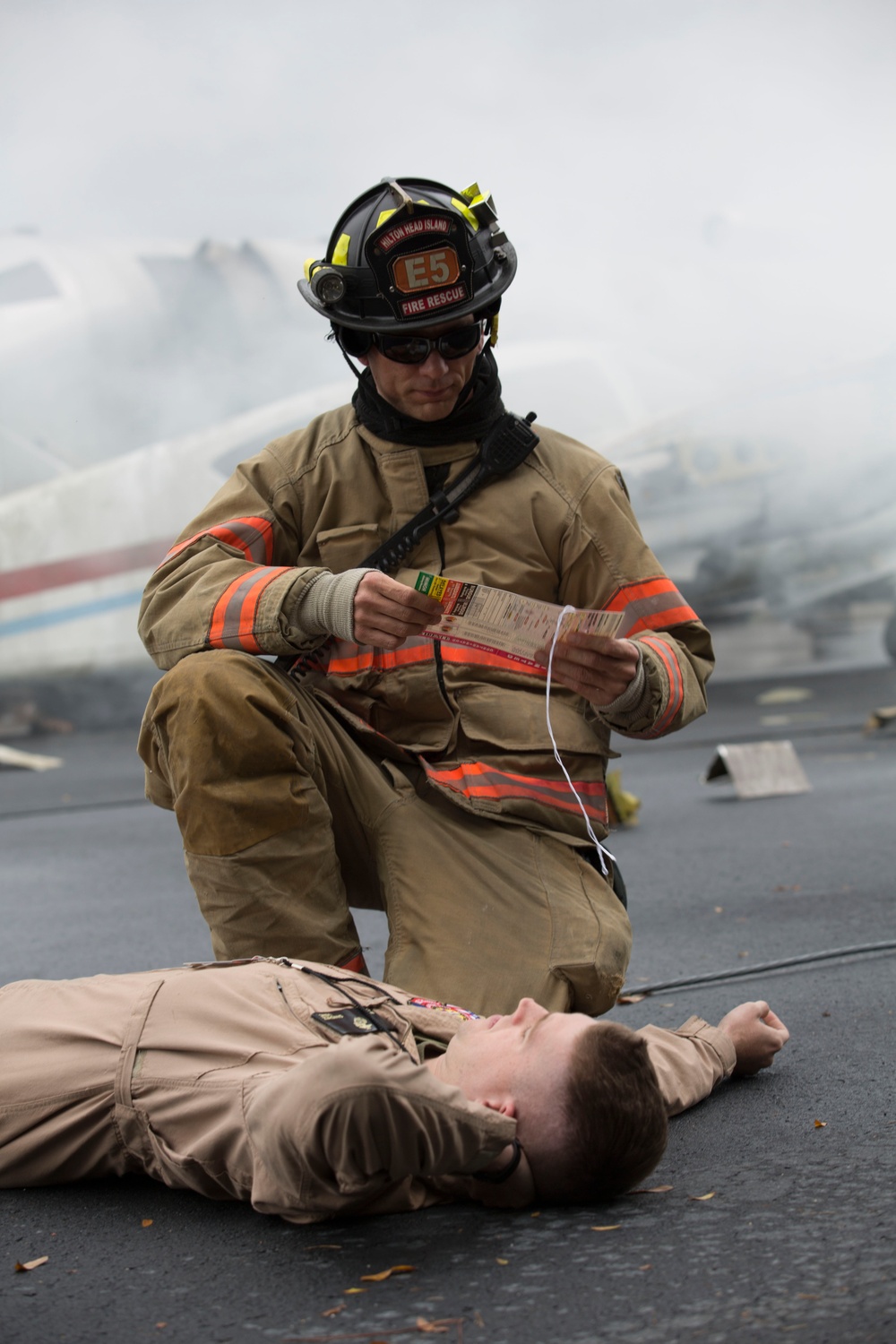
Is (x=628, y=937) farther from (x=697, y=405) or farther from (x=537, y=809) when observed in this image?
(x=697, y=405)

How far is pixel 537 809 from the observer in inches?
76.8

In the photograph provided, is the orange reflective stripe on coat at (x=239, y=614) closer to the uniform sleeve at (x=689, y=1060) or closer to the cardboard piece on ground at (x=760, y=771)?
the uniform sleeve at (x=689, y=1060)

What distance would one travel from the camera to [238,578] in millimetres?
1890

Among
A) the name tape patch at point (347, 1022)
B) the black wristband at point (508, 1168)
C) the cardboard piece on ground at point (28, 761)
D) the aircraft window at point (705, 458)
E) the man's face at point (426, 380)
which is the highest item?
the aircraft window at point (705, 458)

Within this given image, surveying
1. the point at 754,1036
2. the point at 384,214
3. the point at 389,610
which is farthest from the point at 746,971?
the point at 384,214

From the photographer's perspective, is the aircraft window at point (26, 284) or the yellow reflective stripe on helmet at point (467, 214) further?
the aircraft window at point (26, 284)

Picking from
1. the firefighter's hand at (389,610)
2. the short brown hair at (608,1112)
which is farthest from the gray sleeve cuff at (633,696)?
the short brown hair at (608,1112)

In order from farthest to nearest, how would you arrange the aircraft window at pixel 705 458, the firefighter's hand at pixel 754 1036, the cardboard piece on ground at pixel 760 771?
the aircraft window at pixel 705 458 → the cardboard piece on ground at pixel 760 771 → the firefighter's hand at pixel 754 1036

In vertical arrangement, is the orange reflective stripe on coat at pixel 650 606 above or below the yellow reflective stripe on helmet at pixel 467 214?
below

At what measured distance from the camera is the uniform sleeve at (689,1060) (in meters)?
1.56

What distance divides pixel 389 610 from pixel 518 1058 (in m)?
0.66

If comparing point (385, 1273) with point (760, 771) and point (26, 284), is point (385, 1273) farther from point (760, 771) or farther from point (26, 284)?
point (26, 284)

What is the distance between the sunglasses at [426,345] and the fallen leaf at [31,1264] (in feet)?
4.32

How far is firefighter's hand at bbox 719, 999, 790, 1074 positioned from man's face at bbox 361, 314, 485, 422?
3.23ft
